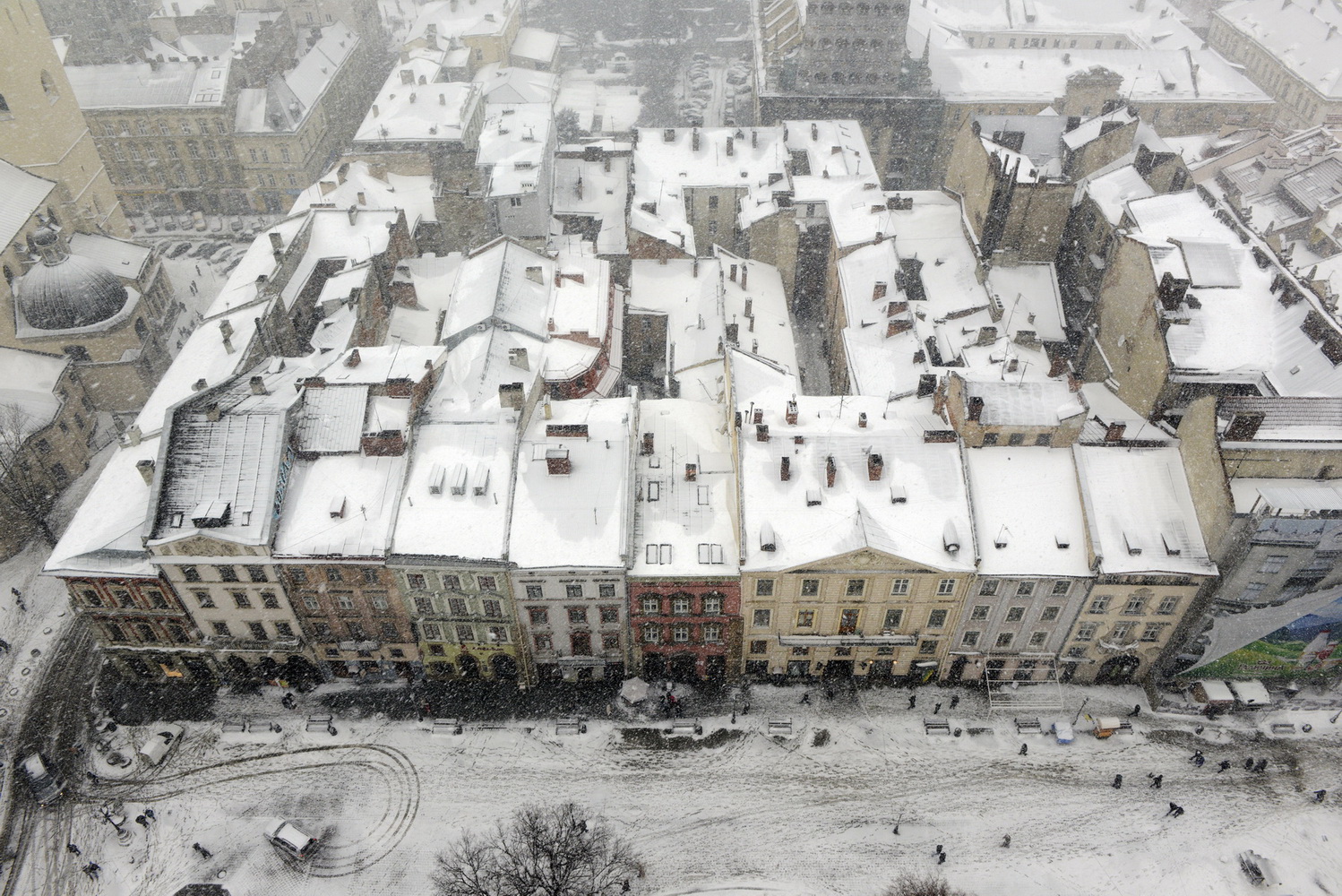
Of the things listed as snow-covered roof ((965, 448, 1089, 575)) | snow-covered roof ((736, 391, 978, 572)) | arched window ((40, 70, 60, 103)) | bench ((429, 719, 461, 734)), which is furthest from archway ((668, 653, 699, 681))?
arched window ((40, 70, 60, 103))

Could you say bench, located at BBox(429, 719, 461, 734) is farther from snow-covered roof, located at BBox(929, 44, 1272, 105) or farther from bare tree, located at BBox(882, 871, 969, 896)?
snow-covered roof, located at BBox(929, 44, 1272, 105)

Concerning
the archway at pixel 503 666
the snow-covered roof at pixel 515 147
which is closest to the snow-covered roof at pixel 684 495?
the archway at pixel 503 666

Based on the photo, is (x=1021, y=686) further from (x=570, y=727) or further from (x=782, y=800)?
(x=570, y=727)

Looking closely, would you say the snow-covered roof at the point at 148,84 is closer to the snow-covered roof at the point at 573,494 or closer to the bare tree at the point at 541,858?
the snow-covered roof at the point at 573,494

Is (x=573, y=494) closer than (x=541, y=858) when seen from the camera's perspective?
No

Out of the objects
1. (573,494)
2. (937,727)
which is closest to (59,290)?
(573,494)

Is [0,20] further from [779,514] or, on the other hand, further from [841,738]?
[841,738]
